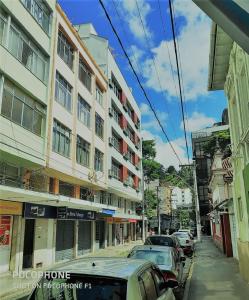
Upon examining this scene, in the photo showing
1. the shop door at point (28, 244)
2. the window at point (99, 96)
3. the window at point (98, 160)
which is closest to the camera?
the shop door at point (28, 244)

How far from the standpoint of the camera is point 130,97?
4522cm

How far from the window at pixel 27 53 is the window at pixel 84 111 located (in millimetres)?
6186

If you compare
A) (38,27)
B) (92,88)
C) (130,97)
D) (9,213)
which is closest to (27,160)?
(9,213)

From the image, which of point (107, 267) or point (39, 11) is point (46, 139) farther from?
point (107, 267)

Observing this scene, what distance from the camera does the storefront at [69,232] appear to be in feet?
73.4

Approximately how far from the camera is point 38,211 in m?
18.9

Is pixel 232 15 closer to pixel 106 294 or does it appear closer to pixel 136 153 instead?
pixel 106 294

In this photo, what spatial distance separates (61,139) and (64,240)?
6.97m

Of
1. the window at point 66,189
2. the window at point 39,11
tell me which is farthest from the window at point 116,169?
the window at point 39,11

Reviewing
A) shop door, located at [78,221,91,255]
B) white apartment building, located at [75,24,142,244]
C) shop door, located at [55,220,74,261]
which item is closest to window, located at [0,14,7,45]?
shop door, located at [55,220,74,261]

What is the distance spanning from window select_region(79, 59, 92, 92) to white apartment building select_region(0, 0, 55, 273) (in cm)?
689

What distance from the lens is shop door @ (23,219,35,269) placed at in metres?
18.7

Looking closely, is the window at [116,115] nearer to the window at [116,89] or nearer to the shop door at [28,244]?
the window at [116,89]

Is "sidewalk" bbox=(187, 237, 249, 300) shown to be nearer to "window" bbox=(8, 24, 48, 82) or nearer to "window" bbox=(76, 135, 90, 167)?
"window" bbox=(76, 135, 90, 167)
